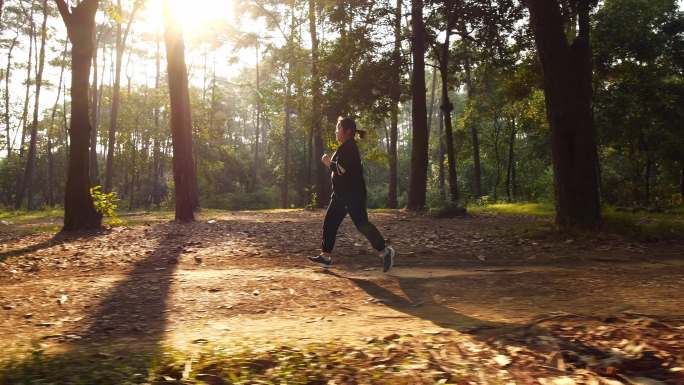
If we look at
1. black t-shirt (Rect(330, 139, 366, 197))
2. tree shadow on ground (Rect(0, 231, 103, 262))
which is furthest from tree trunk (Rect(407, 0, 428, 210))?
black t-shirt (Rect(330, 139, 366, 197))

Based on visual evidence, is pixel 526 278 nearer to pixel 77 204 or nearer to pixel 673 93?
pixel 77 204

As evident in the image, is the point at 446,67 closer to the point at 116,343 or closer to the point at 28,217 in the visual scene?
the point at 116,343

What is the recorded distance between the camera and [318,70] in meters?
18.0

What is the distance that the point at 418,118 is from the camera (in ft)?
58.0

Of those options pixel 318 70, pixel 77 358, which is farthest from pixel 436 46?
pixel 77 358

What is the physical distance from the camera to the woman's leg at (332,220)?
6711 millimetres

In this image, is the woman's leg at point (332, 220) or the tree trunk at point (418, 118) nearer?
the woman's leg at point (332, 220)

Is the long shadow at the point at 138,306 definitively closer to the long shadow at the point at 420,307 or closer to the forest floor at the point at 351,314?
the forest floor at the point at 351,314

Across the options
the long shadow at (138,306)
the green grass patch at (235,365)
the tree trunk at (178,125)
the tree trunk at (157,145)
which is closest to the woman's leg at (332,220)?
the long shadow at (138,306)

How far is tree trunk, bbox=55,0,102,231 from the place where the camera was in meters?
11.6

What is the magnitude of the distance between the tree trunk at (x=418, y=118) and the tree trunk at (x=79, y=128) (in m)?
10.7

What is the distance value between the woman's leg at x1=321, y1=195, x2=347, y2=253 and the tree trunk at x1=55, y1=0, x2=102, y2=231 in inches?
301

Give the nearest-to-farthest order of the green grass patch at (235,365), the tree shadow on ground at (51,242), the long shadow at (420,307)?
the green grass patch at (235,365) < the long shadow at (420,307) < the tree shadow on ground at (51,242)

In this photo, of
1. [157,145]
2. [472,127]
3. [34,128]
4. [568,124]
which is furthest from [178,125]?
[157,145]
